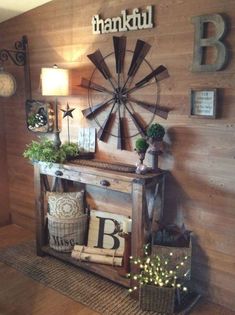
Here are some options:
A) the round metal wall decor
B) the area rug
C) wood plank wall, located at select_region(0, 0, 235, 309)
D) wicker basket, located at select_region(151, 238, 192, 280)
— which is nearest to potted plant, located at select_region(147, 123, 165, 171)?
wood plank wall, located at select_region(0, 0, 235, 309)

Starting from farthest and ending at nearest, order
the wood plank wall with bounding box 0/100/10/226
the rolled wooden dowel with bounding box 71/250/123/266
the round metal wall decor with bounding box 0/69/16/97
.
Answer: the wood plank wall with bounding box 0/100/10/226
the round metal wall decor with bounding box 0/69/16/97
the rolled wooden dowel with bounding box 71/250/123/266

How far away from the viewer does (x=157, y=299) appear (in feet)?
7.42

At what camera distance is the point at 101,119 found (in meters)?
2.83

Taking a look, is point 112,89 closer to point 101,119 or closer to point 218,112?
point 101,119

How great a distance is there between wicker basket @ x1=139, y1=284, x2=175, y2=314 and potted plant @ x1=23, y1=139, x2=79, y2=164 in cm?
120

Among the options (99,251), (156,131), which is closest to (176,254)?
(99,251)

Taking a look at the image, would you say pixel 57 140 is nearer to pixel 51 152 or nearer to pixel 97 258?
pixel 51 152

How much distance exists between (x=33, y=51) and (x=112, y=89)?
3.41 ft

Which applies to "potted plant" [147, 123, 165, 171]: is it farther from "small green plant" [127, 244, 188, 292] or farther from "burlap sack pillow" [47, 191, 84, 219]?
"burlap sack pillow" [47, 191, 84, 219]

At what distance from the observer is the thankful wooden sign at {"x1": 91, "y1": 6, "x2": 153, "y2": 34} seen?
243 centimetres

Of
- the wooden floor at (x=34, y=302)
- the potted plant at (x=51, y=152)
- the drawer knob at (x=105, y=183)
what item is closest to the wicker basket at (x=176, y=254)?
the wooden floor at (x=34, y=302)

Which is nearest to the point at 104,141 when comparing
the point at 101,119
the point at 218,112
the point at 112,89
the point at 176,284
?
the point at 101,119

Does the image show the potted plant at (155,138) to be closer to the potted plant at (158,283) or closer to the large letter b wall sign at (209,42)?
the large letter b wall sign at (209,42)

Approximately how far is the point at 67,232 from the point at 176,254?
103cm
